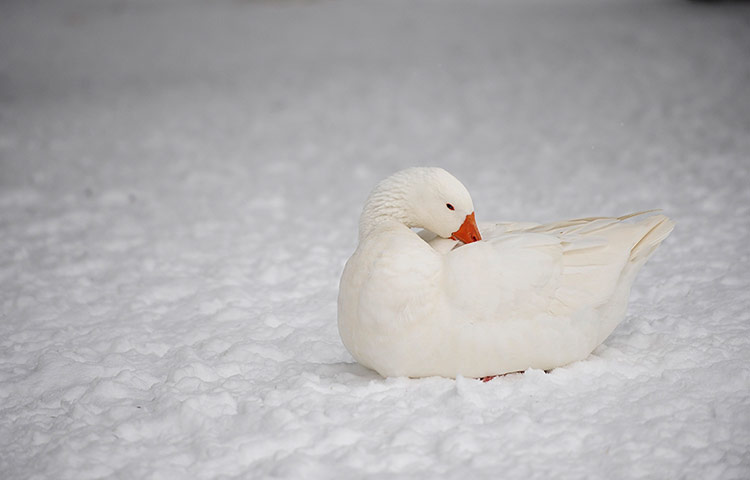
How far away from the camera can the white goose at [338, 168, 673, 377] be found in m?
2.64

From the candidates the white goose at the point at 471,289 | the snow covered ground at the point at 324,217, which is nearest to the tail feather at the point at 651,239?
the white goose at the point at 471,289

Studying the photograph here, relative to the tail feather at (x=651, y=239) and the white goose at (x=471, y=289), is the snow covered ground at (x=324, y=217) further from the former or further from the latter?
the tail feather at (x=651, y=239)

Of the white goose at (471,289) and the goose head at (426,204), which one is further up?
the goose head at (426,204)

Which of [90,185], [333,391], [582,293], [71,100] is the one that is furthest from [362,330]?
[71,100]

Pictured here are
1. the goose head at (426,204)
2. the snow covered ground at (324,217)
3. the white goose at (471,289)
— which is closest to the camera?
the snow covered ground at (324,217)

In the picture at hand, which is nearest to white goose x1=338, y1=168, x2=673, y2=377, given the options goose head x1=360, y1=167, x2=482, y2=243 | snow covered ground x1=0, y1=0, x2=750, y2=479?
goose head x1=360, y1=167, x2=482, y2=243

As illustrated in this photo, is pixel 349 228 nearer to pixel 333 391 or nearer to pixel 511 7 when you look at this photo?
pixel 333 391

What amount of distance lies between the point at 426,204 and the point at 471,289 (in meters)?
0.44

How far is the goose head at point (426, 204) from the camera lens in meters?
2.89

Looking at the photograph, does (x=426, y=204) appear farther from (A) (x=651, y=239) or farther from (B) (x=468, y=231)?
(A) (x=651, y=239)

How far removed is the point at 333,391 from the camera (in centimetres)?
278

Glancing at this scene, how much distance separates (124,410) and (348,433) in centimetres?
85

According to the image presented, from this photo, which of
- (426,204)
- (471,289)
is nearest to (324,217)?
(426,204)

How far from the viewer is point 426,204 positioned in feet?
9.56
